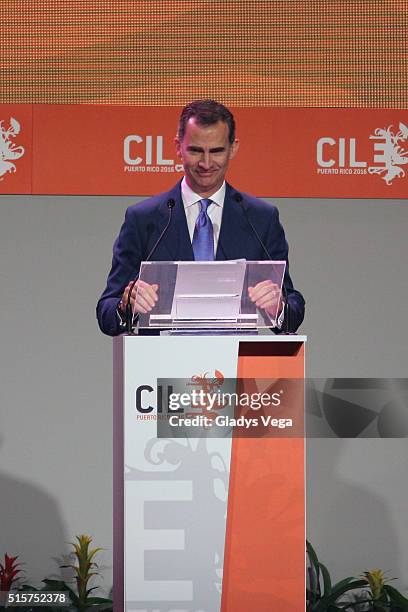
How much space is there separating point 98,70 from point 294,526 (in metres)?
3.27

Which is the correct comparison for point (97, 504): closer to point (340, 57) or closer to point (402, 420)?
point (402, 420)

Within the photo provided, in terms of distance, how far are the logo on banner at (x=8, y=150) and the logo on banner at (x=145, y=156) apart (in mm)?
578

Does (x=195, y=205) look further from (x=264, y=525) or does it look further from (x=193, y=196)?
(x=264, y=525)

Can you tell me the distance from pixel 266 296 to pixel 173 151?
2333 millimetres

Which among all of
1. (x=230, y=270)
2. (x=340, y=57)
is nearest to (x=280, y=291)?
(x=230, y=270)

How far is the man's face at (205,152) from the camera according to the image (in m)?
3.96

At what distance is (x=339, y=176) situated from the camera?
5.50 meters

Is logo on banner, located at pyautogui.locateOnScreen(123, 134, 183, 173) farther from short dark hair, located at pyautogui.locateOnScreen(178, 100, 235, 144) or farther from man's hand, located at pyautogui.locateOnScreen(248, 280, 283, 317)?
man's hand, located at pyautogui.locateOnScreen(248, 280, 283, 317)

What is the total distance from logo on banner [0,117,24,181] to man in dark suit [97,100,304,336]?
1427 millimetres

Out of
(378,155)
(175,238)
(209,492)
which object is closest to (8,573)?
(175,238)


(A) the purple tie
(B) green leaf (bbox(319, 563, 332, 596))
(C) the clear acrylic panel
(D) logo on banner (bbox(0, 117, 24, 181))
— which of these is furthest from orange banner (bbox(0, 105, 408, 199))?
(C) the clear acrylic panel

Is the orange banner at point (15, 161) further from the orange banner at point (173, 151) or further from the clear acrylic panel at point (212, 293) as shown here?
the clear acrylic panel at point (212, 293)

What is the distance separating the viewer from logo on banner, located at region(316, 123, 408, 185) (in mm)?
5496

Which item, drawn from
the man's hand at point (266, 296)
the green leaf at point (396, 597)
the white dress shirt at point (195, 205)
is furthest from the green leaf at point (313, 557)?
the man's hand at point (266, 296)
